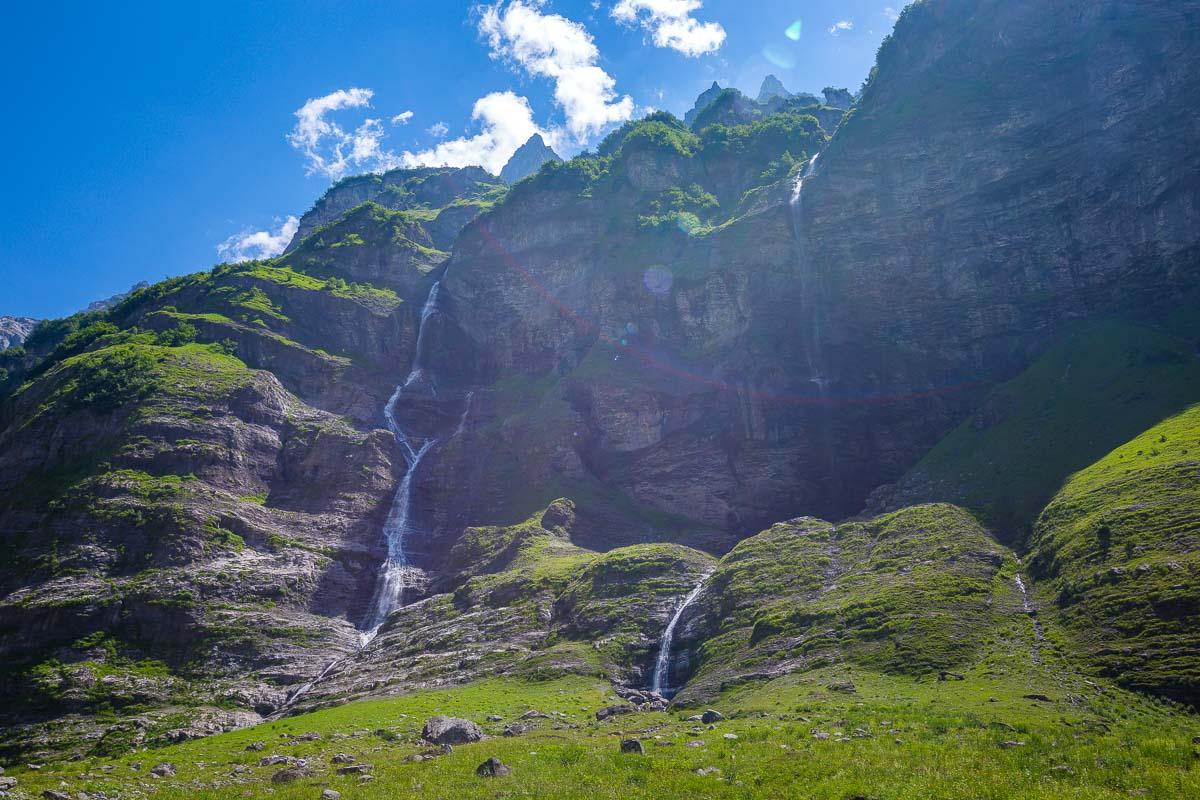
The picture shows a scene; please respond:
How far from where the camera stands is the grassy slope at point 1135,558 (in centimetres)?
4006

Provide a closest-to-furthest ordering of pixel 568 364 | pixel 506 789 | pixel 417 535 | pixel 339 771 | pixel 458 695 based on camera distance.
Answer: pixel 506 789
pixel 339 771
pixel 458 695
pixel 417 535
pixel 568 364

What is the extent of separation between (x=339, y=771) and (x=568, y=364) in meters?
106

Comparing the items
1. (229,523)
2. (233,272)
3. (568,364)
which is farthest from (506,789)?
(233,272)

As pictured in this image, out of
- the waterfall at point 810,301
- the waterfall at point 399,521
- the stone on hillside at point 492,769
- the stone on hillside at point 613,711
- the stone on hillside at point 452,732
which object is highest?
the waterfall at point 810,301

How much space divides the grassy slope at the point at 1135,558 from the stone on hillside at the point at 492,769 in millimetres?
33724

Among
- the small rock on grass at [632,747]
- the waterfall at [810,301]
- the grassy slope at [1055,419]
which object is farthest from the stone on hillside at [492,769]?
the waterfall at [810,301]

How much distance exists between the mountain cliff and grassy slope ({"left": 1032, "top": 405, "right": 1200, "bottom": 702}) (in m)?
0.33

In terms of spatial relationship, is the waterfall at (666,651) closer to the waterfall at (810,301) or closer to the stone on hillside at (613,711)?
the stone on hillside at (613,711)

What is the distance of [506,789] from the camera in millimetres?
22516

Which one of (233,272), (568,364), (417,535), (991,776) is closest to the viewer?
(991,776)

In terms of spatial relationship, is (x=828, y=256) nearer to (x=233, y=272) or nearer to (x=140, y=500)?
(x=140, y=500)

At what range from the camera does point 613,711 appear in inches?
1838

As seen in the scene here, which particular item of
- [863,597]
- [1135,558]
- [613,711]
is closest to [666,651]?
[863,597]

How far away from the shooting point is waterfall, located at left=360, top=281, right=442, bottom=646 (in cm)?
8769
